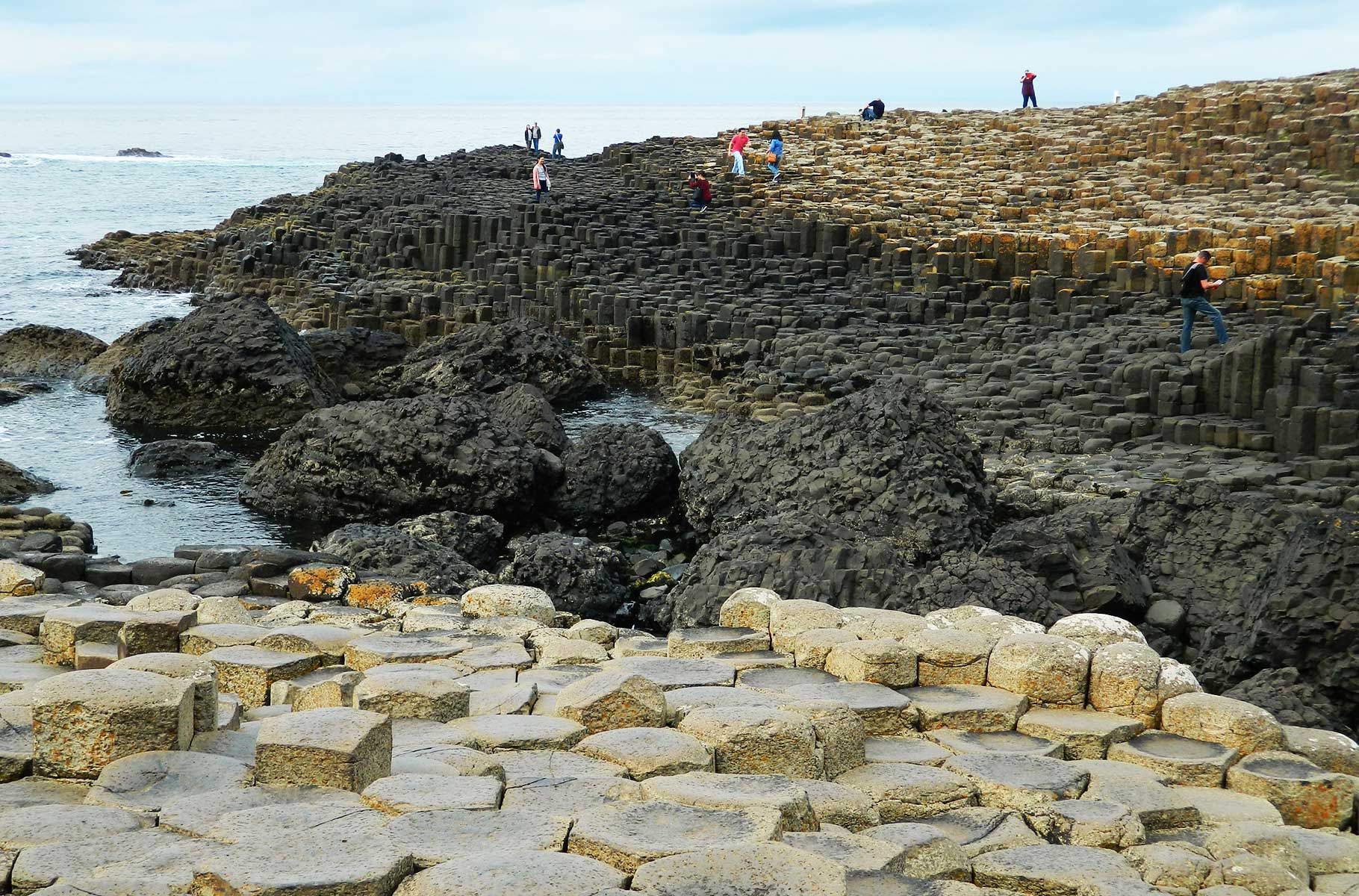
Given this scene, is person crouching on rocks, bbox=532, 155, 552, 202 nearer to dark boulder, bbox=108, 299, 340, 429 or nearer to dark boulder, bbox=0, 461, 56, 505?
dark boulder, bbox=108, 299, 340, 429

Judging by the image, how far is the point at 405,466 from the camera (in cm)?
1442

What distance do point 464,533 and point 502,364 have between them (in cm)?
907

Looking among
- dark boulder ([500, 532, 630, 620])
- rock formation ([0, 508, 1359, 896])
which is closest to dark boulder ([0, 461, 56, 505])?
dark boulder ([500, 532, 630, 620])

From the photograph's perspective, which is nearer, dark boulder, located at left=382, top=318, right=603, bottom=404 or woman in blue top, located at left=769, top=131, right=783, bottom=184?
dark boulder, located at left=382, top=318, right=603, bottom=404

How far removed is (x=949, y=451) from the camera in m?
12.2

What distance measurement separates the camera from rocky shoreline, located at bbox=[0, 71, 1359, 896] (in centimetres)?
431

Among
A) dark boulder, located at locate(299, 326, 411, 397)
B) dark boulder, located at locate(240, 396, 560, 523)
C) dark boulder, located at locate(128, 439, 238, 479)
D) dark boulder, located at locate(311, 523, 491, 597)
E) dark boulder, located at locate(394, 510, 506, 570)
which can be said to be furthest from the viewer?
dark boulder, located at locate(299, 326, 411, 397)

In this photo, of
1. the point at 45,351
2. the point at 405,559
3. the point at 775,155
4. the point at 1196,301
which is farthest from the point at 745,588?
the point at 775,155

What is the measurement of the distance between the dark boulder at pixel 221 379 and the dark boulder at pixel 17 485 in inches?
138

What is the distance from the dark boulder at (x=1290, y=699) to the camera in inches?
281

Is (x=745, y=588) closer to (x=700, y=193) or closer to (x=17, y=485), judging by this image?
(x=17, y=485)

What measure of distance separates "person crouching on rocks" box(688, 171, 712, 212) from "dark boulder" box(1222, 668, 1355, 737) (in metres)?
28.2

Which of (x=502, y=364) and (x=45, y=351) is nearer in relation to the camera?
(x=502, y=364)

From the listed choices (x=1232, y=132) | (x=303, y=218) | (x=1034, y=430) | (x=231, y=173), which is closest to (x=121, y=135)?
(x=231, y=173)
